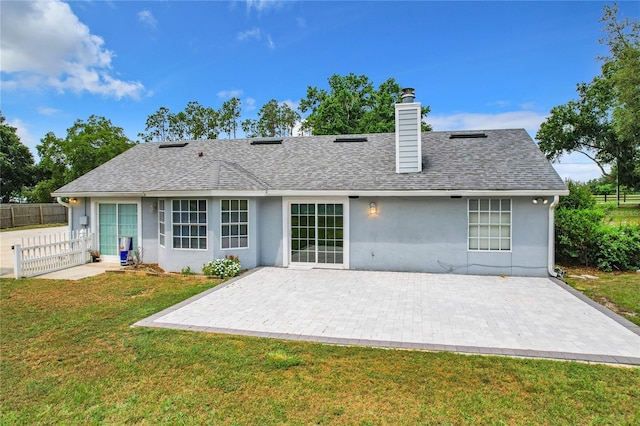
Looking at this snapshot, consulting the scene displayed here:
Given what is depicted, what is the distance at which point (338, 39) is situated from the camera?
18.2m

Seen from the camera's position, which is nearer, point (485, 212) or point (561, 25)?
point (485, 212)

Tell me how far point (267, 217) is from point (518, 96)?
16.2 meters

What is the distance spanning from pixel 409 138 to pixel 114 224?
34.5ft

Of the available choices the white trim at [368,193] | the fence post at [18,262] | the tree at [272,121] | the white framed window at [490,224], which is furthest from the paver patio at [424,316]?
the tree at [272,121]

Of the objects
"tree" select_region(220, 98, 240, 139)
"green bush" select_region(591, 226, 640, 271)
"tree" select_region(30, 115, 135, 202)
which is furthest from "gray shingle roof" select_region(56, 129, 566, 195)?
"tree" select_region(220, 98, 240, 139)

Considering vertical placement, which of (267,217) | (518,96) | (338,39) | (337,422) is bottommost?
(337,422)

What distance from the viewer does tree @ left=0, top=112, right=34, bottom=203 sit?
34969 millimetres

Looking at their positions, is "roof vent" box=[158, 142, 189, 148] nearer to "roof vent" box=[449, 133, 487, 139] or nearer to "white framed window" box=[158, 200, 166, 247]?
"white framed window" box=[158, 200, 166, 247]

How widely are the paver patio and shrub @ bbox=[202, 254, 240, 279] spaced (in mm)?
776

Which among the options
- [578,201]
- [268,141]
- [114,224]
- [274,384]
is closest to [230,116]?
[268,141]

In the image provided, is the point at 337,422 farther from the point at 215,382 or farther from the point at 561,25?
the point at 561,25

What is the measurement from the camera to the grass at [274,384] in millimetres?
3393

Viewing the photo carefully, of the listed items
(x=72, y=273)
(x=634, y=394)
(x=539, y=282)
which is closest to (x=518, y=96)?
(x=539, y=282)

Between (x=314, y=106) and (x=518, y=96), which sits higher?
(x=314, y=106)
